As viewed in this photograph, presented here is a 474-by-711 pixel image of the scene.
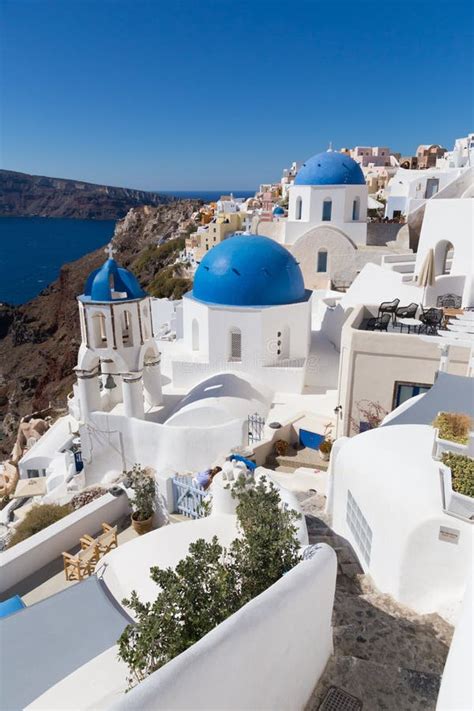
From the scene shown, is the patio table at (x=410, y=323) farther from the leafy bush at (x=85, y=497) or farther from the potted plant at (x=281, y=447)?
the leafy bush at (x=85, y=497)

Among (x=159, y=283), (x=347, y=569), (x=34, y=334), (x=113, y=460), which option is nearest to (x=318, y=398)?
(x=113, y=460)

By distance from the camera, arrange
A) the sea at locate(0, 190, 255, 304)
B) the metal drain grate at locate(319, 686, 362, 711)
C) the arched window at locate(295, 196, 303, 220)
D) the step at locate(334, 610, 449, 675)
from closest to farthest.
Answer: the metal drain grate at locate(319, 686, 362, 711)
the step at locate(334, 610, 449, 675)
the arched window at locate(295, 196, 303, 220)
the sea at locate(0, 190, 255, 304)

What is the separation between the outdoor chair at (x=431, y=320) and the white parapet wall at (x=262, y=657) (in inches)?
291

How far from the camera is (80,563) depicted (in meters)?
7.15

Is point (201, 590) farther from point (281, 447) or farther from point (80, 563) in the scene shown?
point (281, 447)

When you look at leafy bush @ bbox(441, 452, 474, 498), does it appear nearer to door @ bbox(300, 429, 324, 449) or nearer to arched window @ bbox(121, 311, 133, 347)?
door @ bbox(300, 429, 324, 449)

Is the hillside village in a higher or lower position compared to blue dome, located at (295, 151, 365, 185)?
lower

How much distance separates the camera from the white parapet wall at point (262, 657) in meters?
3.05

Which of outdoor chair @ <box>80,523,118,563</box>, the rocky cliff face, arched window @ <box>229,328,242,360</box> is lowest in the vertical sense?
the rocky cliff face

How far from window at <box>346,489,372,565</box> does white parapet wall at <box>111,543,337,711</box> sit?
72.5 inches

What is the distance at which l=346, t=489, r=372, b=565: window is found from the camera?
21.1ft

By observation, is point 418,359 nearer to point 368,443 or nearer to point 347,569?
point 368,443

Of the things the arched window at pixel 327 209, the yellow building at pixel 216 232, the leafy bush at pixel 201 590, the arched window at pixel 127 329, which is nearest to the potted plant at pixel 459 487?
the leafy bush at pixel 201 590

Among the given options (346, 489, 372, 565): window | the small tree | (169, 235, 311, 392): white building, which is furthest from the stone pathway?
(169, 235, 311, 392): white building
